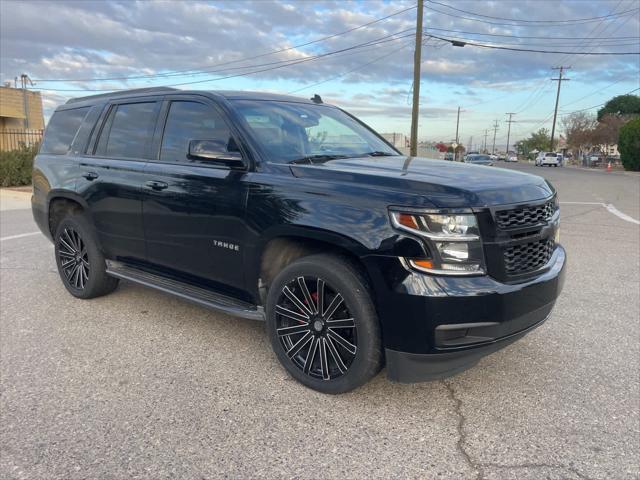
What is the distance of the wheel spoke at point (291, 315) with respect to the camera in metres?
3.32

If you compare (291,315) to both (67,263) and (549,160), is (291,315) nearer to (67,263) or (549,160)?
(67,263)

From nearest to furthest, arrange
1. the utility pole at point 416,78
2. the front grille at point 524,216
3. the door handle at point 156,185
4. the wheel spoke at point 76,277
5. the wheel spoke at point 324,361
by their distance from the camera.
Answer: the front grille at point 524,216 → the wheel spoke at point 324,361 → the door handle at point 156,185 → the wheel spoke at point 76,277 → the utility pole at point 416,78

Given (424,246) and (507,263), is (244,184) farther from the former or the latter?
(507,263)

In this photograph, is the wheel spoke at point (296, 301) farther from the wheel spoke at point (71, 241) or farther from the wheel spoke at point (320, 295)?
the wheel spoke at point (71, 241)

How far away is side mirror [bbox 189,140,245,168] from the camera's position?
3545 millimetres

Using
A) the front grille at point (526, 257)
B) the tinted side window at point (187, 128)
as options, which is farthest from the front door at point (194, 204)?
the front grille at point (526, 257)

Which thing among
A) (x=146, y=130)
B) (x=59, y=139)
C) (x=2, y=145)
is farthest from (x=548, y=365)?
(x=2, y=145)

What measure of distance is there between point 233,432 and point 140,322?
81.6 inches

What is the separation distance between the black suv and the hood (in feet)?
0.04

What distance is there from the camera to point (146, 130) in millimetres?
4422

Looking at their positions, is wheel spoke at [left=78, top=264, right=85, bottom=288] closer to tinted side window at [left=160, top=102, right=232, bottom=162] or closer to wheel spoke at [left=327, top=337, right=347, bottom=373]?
tinted side window at [left=160, top=102, right=232, bottom=162]

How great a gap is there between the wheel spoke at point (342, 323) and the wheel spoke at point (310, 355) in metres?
0.17

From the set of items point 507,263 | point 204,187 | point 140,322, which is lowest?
point 140,322

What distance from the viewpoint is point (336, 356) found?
10.5ft
